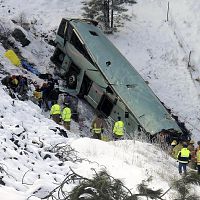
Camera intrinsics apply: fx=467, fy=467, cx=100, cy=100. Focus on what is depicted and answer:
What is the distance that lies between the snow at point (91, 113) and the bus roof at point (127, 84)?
5.94 ft

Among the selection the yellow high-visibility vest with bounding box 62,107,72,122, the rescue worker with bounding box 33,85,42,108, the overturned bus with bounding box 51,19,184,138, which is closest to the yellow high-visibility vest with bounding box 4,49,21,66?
the overturned bus with bounding box 51,19,184,138

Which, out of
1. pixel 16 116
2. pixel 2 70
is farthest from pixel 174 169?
pixel 2 70

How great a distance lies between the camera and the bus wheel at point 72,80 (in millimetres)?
16395

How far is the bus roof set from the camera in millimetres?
13812

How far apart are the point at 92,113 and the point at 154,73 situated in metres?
4.94

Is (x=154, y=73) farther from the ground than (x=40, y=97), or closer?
farther from the ground

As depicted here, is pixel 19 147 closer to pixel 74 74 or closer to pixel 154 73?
pixel 74 74

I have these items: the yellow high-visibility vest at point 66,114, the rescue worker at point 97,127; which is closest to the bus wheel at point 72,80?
the yellow high-visibility vest at point 66,114

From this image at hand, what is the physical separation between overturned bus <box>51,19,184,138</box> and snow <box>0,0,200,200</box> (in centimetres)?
100

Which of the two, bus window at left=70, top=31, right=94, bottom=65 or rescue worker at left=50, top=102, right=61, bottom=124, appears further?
bus window at left=70, top=31, right=94, bottom=65

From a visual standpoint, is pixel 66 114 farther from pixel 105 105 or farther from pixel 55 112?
pixel 105 105

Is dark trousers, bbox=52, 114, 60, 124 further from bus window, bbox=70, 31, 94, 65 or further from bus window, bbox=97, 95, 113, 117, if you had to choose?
bus window, bbox=70, 31, 94, 65

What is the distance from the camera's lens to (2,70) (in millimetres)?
16047

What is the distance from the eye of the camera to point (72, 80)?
1648cm
